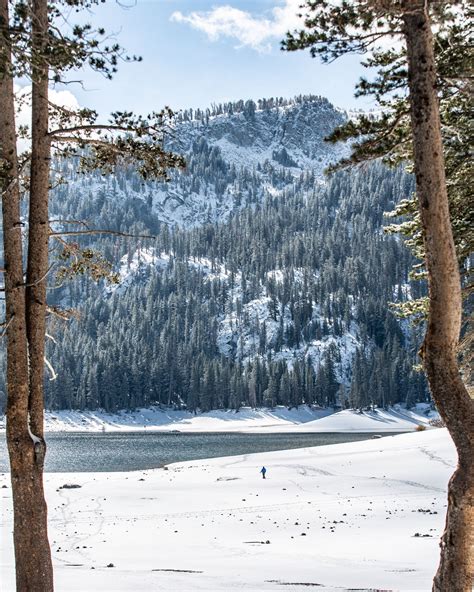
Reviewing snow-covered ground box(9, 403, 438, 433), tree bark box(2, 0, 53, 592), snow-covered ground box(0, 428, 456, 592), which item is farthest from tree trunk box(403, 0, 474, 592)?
snow-covered ground box(9, 403, 438, 433)

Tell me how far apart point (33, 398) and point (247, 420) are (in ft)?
484

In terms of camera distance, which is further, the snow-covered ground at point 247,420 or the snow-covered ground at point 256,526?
the snow-covered ground at point 247,420

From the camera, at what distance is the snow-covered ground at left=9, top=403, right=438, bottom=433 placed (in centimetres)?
14050

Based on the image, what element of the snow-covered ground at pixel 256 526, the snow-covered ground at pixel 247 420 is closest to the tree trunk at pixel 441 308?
the snow-covered ground at pixel 256 526

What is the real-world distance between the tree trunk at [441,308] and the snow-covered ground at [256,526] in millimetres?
6189

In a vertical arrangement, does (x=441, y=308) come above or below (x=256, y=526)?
above

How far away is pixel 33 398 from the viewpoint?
8320 mm

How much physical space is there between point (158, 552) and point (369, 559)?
6203mm

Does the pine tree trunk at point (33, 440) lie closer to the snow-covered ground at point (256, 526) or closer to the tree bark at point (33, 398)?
the tree bark at point (33, 398)

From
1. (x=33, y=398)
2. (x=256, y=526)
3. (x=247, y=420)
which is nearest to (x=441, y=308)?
(x=33, y=398)

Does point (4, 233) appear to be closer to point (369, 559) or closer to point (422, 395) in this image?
point (369, 559)

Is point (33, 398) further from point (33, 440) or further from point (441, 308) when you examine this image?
point (441, 308)

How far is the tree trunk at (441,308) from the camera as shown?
732cm

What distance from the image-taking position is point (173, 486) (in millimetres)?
40875
